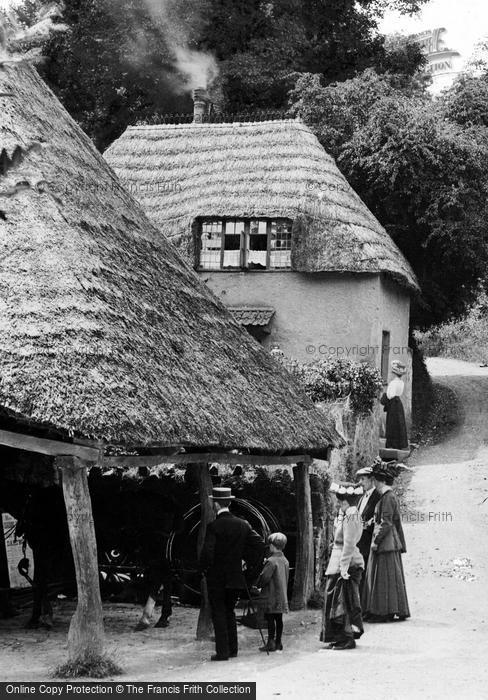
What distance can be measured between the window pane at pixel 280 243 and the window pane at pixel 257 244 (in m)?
0.18

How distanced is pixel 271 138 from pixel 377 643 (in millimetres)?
17672

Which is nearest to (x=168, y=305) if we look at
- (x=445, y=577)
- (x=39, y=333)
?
(x=39, y=333)

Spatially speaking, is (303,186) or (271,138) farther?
(271,138)

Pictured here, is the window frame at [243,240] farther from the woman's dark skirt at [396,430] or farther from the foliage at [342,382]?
the woman's dark skirt at [396,430]

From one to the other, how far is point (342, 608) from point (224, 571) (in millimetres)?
1402

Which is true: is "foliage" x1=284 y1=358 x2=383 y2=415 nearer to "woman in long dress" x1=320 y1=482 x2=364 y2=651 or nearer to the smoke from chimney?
"woman in long dress" x1=320 y1=482 x2=364 y2=651

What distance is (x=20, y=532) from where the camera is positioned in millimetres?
12891

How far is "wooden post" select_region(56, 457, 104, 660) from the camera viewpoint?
368 inches

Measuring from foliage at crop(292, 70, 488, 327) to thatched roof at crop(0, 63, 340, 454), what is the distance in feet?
44.4

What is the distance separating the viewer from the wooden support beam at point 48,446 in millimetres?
9289

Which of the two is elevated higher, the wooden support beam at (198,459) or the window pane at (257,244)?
the window pane at (257,244)

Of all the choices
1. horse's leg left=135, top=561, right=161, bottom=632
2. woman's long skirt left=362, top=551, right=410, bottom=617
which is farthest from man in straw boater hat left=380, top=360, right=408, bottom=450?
horse's leg left=135, top=561, right=161, bottom=632

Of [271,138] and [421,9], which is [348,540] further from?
[421,9]

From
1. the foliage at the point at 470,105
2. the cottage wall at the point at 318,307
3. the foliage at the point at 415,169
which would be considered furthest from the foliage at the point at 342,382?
the foliage at the point at 470,105
